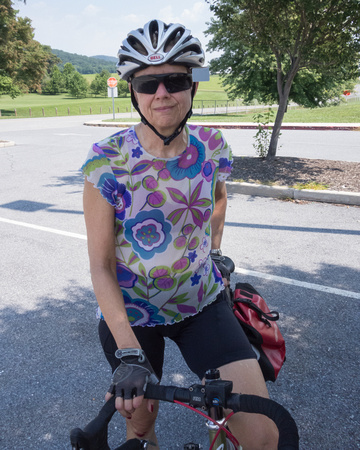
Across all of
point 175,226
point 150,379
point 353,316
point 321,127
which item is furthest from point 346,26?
point 321,127

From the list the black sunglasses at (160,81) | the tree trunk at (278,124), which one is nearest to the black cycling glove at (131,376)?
the black sunglasses at (160,81)

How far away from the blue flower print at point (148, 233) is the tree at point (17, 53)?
1651 cm

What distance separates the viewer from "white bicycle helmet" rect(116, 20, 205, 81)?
5.94ft

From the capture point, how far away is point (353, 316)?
402 cm

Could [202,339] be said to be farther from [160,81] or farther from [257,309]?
[160,81]

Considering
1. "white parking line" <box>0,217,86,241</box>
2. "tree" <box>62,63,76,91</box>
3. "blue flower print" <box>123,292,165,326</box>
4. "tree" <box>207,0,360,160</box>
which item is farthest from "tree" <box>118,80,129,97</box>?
"blue flower print" <box>123,292,165,326</box>

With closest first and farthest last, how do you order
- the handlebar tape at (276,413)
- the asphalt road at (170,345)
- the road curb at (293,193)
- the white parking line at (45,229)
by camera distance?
the handlebar tape at (276,413), the asphalt road at (170,345), the white parking line at (45,229), the road curb at (293,193)

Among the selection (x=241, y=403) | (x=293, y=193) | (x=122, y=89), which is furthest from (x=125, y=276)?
(x=122, y=89)

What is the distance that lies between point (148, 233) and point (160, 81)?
0.63m

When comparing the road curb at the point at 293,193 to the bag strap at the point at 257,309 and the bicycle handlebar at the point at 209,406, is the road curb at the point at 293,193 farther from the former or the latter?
the bicycle handlebar at the point at 209,406

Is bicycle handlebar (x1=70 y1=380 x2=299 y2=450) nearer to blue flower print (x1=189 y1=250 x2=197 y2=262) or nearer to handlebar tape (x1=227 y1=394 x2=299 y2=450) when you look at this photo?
handlebar tape (x1=227 y1=394 x2=299 y2=450)

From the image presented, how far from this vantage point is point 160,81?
1.81 metres

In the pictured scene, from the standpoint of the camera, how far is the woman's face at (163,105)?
183 centimetres

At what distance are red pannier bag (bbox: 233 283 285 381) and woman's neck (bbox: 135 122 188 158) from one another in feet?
2.70
